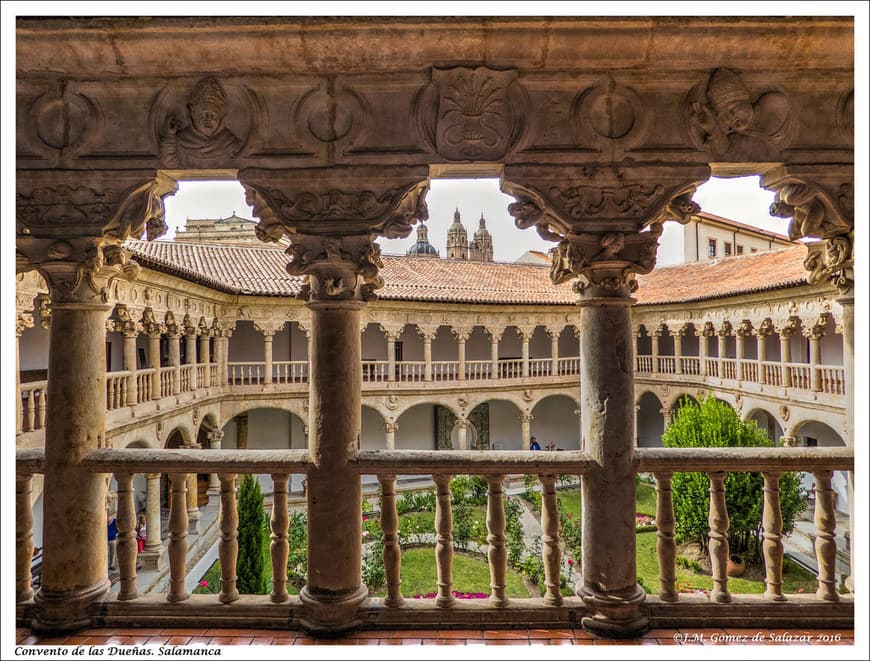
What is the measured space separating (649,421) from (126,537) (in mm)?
23951

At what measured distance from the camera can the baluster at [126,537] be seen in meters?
2.77

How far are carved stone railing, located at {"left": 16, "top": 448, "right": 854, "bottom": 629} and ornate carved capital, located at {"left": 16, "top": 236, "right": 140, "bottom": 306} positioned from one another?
2.80 feet

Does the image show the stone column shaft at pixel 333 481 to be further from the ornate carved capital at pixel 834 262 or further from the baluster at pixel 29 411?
the baluster at pixel 29 411

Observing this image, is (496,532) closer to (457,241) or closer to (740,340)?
(740,340)

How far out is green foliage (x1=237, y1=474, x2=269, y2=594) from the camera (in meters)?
7.66

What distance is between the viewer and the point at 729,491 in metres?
10.0

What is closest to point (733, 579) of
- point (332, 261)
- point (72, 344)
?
point (332, 261)

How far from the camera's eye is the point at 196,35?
252 cm

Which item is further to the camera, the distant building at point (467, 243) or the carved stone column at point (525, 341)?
the distant building at point (467, 243)

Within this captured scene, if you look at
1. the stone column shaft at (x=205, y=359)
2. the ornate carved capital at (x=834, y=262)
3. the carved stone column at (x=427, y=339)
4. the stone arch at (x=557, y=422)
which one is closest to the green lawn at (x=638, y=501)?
the stone arch at (x=557, y=422)

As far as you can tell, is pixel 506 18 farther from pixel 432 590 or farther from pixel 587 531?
pixel 432 590

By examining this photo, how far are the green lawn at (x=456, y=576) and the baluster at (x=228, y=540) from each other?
6.62 metres

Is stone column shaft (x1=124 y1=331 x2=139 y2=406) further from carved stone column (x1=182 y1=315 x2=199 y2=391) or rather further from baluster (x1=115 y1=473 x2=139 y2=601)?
baluster (x1=115 y1=473 x2=139 y2=601)

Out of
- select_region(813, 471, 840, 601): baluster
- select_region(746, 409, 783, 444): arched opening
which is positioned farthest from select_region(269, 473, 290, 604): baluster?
select_region(746, 409, 783, 444): arched opening
